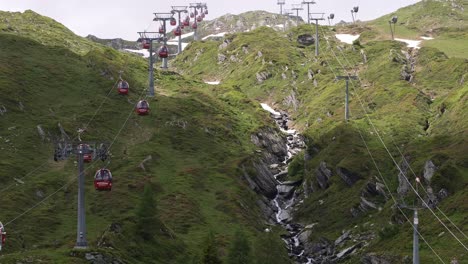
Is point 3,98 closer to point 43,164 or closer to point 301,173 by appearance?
point 43,164

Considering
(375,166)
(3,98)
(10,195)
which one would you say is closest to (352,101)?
(375,166)

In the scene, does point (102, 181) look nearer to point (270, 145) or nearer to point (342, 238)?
point (342, 238)

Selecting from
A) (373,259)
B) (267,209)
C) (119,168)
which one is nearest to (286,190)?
(267,209)

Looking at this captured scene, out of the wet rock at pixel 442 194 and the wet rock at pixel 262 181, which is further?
the wet rock at pixel 262 181

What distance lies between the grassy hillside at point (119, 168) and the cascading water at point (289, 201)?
618 cm

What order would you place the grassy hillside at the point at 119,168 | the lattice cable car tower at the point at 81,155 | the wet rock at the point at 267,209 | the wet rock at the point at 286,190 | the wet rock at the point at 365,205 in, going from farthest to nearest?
the wet rock at the point at 286,190, the wet rock at the point at 267,209, the wet rock at the point at 365,205, the grassy hillside at the point at 119,168, the lattice cable car tower at the point at 81,155

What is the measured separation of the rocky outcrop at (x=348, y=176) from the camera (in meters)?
143

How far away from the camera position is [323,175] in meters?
150

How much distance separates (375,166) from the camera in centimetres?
14262

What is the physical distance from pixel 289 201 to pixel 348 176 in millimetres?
15072

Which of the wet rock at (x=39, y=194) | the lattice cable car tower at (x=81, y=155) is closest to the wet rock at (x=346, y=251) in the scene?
the lattice cable car tower at (x=81, y=155)

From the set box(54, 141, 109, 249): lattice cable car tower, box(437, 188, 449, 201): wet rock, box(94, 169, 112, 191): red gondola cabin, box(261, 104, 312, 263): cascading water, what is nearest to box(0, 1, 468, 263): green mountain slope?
box(437, 188, 449, 201): wet rock

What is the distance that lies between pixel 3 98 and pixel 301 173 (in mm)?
64364

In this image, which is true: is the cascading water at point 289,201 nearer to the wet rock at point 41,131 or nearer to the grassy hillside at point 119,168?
the grassy hillside at point 119,168
